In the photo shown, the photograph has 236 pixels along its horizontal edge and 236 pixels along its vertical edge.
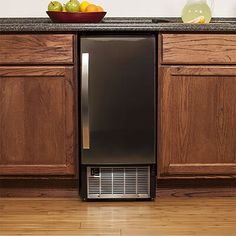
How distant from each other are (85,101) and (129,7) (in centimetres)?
82

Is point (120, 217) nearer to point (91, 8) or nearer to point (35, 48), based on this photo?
point (35, 48)

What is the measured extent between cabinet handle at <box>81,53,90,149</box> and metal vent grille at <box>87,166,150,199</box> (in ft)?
0.56

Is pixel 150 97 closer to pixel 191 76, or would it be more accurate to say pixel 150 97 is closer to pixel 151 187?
pixel 191 76

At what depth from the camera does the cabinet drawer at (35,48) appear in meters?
2.85

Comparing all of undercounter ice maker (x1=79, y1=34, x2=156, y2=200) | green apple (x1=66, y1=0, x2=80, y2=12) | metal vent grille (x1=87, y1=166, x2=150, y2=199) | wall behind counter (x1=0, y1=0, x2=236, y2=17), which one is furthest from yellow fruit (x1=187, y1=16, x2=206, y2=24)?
metal vent grille (x1=87, y1=166, x2=150, y2=199)

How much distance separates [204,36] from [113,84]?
485 mm

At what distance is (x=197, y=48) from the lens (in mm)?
2887

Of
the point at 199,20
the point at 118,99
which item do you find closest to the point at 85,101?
the point at 118,99

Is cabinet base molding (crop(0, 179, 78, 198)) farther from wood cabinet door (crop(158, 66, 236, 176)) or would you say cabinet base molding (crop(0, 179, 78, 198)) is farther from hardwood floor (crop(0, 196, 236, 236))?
wood cabinet door (crop(158, 66, 236, 176))

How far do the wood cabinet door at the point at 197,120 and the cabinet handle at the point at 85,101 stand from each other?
1.15 feet

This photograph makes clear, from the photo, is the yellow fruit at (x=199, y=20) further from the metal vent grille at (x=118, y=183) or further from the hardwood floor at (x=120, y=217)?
the hardwood floor at (x=120, y=217)

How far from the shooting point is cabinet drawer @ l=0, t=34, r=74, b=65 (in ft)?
9.36

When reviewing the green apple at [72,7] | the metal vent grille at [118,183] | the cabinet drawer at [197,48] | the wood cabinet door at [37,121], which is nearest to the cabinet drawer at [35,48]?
the wood cabinet door at [37,121]

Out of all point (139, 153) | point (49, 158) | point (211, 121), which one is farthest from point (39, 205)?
point (211, 121)
